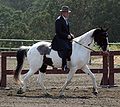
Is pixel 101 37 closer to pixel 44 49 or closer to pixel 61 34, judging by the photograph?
pixel 61 34

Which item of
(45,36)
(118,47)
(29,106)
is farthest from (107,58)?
(45,36)

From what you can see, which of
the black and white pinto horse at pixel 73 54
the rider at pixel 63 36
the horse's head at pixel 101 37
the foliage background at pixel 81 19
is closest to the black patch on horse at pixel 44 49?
the black and white pinto horse at pixel 73 54

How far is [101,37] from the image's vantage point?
12125 mm

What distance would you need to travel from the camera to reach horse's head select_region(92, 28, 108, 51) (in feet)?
39.8

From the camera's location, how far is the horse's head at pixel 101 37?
12.1 m

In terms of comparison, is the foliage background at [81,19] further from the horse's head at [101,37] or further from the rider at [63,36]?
the rider at [63,36]

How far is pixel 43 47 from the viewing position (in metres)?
12.2

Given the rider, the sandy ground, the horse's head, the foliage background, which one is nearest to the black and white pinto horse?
the horse's head

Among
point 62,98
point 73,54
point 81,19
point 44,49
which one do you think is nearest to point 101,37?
point 73,54

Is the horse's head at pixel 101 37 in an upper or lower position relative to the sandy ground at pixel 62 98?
upper

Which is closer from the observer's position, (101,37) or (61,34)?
(61,34)

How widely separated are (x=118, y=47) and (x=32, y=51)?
20.1 metres

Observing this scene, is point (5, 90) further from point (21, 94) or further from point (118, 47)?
point (118, 47)

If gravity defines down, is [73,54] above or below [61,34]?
below
